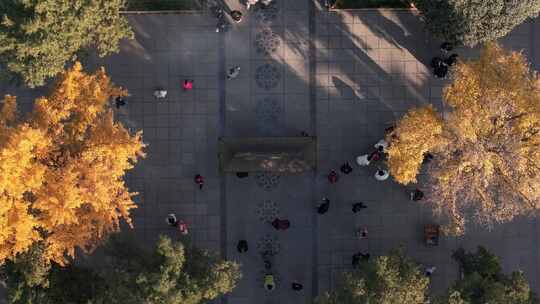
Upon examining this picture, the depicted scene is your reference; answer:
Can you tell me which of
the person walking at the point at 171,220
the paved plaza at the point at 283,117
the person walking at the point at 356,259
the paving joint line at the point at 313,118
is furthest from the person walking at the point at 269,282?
the person walking at the point at 171,220

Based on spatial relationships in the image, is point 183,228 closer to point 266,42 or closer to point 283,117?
point 283,117

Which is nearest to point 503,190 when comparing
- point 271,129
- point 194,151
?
point 271,129

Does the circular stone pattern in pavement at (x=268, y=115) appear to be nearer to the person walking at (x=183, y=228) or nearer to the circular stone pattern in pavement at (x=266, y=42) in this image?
the circular stone pattern in pavement at (x=266, y=42)

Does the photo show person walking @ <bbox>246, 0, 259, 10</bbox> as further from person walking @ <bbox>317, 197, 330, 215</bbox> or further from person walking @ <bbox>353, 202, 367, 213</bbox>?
person walking @ <bbox>353, 202, 367, 213</bbox>

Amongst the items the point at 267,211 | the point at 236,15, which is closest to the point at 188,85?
the point at 236,15

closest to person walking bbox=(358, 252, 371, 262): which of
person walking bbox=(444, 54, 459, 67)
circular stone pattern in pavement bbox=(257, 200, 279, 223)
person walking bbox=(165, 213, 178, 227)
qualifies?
circular stone pattern in pavement bbox=(257, 200, 279, 223)

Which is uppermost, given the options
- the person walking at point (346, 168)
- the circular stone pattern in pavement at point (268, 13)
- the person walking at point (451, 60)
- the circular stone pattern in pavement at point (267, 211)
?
the circular stone pattern in pavement at point (268, 13)

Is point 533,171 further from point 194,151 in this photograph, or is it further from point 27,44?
point 27,44
